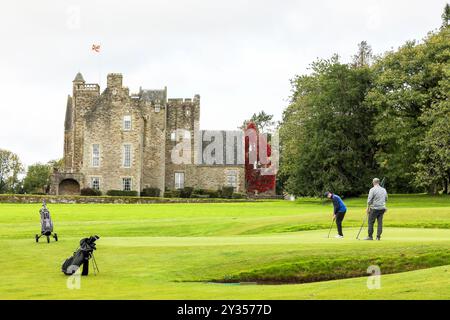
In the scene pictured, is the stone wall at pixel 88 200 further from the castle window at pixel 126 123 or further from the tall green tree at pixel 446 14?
the tall green tree at pixel 446 14

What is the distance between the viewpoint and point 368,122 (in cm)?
7625

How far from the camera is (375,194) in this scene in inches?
960

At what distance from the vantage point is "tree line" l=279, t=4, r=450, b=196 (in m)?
65.4

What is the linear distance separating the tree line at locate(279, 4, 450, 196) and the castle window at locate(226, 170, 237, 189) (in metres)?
18.2

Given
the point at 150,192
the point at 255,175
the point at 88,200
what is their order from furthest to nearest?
the point at 255,175 → the point at 150,192 → the point at 88,200

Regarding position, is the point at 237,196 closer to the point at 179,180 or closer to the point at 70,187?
the point at 179,180

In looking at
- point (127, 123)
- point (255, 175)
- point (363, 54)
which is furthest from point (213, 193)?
point (363, 54)

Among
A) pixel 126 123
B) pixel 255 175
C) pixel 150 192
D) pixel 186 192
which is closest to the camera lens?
pixel 126 123

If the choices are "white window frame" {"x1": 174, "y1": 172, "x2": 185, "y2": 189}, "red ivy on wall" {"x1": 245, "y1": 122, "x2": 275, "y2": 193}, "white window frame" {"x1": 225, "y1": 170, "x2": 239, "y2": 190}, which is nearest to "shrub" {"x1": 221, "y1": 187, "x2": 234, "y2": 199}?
"white window frame" {"x1": 225, "y1": 170, "x2": 239, "y2": 190}

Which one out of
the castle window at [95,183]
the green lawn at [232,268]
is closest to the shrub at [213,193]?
the castle window at [95,183]

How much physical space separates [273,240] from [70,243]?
8.10 meters

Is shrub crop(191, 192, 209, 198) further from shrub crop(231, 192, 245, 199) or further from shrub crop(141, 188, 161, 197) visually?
shrub crop(141, 188, 161, 197)
